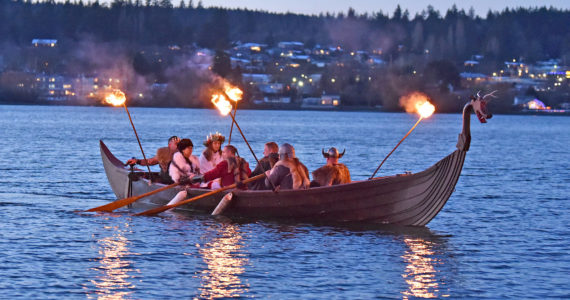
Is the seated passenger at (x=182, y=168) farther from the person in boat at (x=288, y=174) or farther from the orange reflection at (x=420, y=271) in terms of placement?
the orange reflection at (x=420, y=271)

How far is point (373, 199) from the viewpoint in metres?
21.3

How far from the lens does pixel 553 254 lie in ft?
66.2

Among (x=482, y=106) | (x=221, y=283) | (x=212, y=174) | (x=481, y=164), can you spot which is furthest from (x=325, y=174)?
(x=481, y=164)

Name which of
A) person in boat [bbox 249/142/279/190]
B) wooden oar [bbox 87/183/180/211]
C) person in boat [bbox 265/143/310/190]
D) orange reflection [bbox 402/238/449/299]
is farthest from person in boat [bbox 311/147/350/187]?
wooden oar [bbox 87/183/180/211]

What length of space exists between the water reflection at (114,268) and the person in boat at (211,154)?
279cm

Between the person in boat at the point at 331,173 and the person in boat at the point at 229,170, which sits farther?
the person in boat at the point at 229,170

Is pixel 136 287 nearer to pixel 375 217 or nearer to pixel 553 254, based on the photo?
pixel 375 217

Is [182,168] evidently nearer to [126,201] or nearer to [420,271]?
Answer: [126,201]

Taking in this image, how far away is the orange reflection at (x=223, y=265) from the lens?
1594 cm

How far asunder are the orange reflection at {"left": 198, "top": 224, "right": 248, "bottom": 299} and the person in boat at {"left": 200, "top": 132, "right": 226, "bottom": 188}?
202 cm

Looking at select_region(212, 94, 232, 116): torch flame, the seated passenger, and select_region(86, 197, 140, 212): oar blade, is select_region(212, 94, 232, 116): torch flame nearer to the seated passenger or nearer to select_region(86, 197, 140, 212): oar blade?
the seated passenger

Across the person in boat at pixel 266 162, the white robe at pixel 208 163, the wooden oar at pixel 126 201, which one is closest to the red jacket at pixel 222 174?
the person in boat at pixel 266 162

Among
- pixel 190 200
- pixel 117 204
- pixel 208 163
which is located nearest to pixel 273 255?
pixel 190 200

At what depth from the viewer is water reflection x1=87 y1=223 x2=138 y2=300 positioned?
15.7 metres
